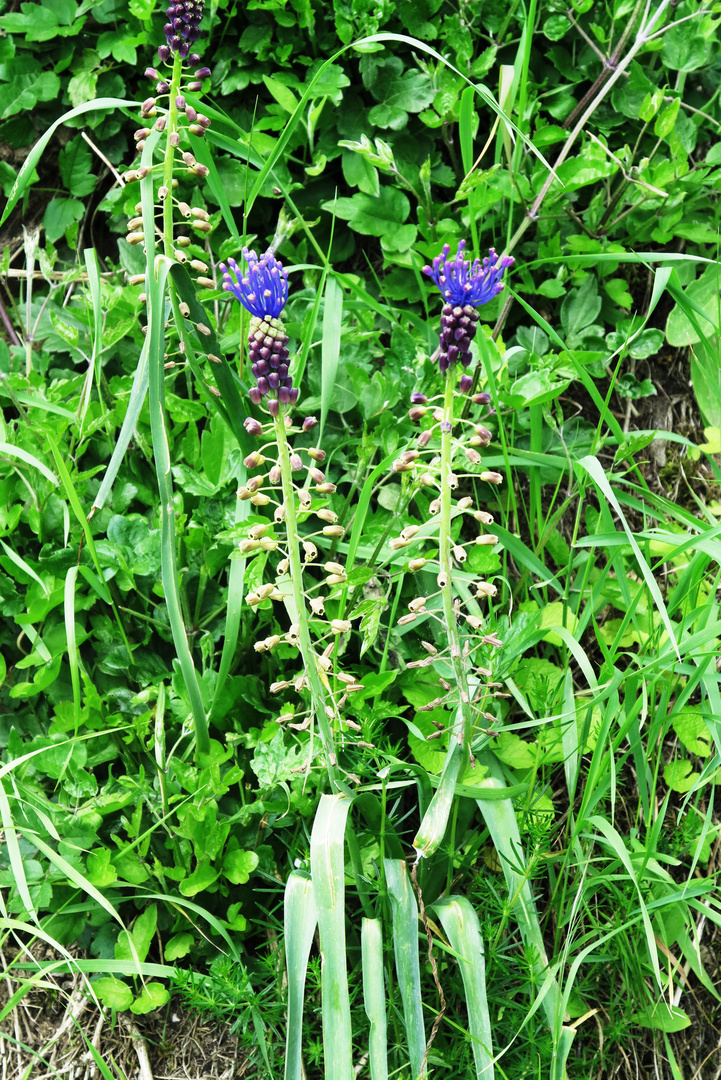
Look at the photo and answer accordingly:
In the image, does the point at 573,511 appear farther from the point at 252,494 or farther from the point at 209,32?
the point at 209,32

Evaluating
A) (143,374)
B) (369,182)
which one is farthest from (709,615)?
(369,182)

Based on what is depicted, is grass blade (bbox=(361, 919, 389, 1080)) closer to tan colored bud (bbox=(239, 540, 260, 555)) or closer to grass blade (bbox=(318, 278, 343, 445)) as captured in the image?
tan colored bud (bbox=(239, 540, 260, 555))

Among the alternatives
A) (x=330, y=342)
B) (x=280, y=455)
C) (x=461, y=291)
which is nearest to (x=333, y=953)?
(x=280, y=455)

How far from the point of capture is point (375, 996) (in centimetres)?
152

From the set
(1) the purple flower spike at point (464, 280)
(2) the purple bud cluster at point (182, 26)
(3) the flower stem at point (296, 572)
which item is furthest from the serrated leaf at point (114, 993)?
(2) the purple bud cluster at point (182, 26)

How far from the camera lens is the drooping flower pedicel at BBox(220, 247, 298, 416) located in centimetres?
134

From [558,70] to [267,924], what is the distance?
2.51 m

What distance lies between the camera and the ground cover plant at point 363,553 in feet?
5.32

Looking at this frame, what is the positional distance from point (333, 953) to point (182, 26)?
1.74m

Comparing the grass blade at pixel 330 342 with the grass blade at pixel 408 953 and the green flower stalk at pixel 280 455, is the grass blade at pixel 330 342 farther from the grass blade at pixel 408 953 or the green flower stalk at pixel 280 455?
the grass blade at pixel 408 953

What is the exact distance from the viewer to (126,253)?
253cm

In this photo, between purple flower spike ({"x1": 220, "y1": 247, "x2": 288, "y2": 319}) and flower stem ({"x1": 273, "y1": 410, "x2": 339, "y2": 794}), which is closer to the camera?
purple flower spike ({"x1": 220, "y1": 247, "x2": 288, "y2": 319})

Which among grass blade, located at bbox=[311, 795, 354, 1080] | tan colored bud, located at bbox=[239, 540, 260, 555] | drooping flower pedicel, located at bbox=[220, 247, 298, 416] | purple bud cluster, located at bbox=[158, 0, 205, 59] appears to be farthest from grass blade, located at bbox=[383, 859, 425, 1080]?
purple bud cluster, located at bbox=[158, 0, 205, 59]

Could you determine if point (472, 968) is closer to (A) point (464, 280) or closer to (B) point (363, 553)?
(B) point (363, 553)
